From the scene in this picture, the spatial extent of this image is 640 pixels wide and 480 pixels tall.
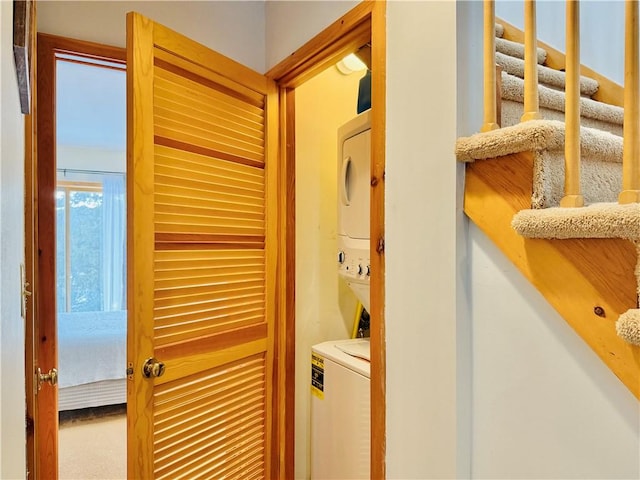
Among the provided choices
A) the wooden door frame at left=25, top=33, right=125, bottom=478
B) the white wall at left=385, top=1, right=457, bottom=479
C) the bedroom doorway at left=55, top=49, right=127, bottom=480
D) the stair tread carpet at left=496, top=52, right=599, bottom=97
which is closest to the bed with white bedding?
the bedroom doorway at left=55, top=49, right=127, bottom=480

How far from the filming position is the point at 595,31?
5.71 feet

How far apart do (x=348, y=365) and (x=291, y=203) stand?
816 millimetres

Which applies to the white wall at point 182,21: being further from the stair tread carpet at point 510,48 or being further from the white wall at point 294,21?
the stair tread carpet at point 510,48

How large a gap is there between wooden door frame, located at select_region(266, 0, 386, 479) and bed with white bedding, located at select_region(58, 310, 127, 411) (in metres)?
1.96

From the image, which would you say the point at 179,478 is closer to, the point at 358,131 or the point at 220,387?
the point at 220,387

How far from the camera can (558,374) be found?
0.86m

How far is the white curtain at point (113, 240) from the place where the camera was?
601cm

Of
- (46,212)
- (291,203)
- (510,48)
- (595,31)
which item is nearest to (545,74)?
(510,48)

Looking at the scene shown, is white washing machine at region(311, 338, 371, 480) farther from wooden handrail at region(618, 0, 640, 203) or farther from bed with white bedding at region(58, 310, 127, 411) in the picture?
bed with white bedding at region(58, 310, 127, 411)

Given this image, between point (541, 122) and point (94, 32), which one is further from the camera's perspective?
point (94, 32)

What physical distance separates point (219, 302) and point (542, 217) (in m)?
1.26

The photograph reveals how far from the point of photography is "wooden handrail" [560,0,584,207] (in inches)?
32.2

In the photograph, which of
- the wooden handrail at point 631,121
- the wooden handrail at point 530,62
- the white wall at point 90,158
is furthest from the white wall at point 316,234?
the white wall at point 90,158

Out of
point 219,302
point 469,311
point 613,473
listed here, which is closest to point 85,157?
point 219,302
